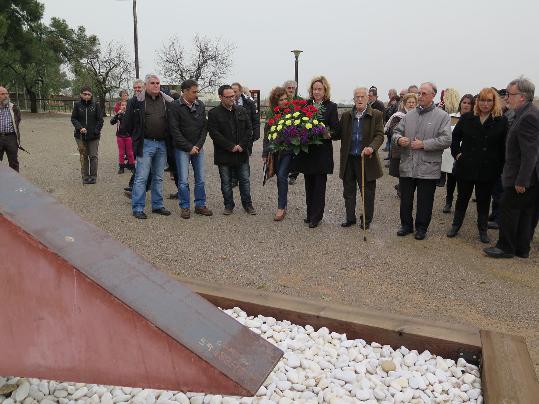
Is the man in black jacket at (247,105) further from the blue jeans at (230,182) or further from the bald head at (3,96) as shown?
the bald head at (3,96)

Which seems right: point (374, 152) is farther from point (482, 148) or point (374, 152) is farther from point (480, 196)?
point (480, 196)

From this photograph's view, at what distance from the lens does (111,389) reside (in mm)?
2539

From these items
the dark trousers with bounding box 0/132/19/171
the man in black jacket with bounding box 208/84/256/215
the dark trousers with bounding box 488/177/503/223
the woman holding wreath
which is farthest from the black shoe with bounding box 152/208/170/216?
the dark trousers with bounding box 488/177/503/223

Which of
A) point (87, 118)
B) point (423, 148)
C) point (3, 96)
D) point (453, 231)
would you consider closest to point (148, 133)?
point (87, 118)

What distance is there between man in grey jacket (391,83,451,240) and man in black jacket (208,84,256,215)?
2092 mm

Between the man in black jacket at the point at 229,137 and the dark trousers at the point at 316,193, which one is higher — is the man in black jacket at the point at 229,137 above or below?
above

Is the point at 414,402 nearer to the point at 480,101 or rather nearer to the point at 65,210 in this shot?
the point at 65,210

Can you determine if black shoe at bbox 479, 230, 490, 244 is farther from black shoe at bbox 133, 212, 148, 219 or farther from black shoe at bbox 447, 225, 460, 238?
black shoe at bbox 133, 212, 148, 219

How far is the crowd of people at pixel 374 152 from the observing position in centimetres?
511

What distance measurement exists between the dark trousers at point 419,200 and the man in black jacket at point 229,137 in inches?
84.5

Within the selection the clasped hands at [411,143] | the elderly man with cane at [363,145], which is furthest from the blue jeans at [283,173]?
the clasped hands at [411,143]

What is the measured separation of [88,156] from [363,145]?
18.0ft

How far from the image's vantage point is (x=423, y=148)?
5.57m

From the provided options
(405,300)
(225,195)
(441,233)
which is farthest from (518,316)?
(225,195)
